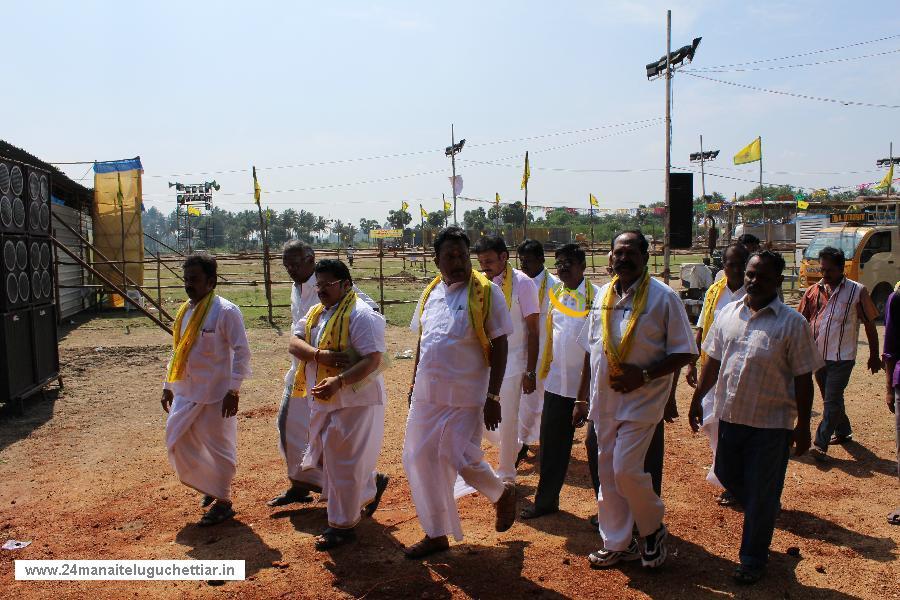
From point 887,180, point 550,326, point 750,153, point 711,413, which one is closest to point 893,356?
point 711,413

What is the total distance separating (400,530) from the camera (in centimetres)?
474

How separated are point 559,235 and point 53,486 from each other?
5324 centimetres

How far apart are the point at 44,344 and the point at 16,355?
0.91m

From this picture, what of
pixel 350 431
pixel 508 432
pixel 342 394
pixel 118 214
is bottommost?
pixel 508 432

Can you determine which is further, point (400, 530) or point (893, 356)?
point (893, 356)

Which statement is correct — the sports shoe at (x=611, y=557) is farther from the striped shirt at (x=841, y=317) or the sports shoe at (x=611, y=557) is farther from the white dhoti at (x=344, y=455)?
the striped shirt at (x=841, y=317)

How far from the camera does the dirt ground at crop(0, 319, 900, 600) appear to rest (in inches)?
153

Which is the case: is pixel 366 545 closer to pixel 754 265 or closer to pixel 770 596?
pixel 770 596

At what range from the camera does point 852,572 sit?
4012mm

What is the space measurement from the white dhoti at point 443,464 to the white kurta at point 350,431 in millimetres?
467

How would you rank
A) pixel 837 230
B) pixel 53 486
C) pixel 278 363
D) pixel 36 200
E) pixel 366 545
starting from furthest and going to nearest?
pixel 837 230 < pixel 278 363 < pixel 36 200 < pixel 53 486 < pixel 366 545

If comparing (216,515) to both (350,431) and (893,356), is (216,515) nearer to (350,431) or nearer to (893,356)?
(350,431)

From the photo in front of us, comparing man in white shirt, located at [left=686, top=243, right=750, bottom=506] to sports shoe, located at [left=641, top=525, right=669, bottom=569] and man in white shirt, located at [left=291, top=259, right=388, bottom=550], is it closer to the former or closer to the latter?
sports shoe, located at [left=641, top=525, right=669, bottom=569]

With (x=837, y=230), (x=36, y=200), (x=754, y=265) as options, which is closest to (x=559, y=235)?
(x=837, y=230)
